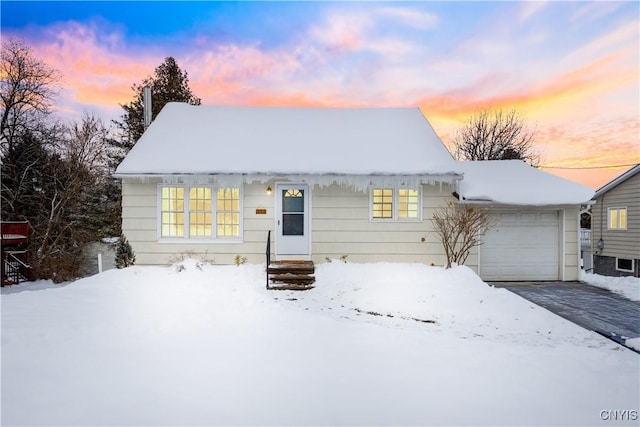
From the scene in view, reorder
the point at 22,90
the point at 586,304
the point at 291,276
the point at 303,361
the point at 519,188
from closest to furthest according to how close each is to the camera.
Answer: the point at 303,361 → the point at 586,304 → the point at 291,276 → the point at 519,188 → the point at 22,90

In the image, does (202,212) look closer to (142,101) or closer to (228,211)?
(228,211)

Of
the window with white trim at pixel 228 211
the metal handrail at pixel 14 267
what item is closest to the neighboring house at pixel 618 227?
the window with white trim at pixel 228 211

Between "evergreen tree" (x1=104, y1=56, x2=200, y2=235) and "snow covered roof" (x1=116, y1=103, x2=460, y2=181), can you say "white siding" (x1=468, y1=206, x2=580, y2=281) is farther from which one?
"evergreen tree" (x1=104, y1=56, x2=200, y2=235)

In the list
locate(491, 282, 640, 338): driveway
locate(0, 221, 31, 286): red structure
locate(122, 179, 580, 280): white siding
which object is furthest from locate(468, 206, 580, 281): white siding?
locate(0, 221, 31, 286): red structure

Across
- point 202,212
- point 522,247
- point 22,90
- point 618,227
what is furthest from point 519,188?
point 22,90

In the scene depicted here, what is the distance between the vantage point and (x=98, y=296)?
7000 mm

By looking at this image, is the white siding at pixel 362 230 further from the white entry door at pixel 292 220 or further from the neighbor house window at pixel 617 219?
the neighbor house window at pixel 617 219

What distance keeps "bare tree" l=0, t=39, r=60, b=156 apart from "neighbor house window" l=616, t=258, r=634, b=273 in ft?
97.5

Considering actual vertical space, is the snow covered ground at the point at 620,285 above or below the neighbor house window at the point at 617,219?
below

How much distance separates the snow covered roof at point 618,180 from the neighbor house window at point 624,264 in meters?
3.40

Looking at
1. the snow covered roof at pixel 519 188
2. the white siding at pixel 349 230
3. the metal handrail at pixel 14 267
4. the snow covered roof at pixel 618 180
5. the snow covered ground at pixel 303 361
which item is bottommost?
the metal handrail at pixel 14 267

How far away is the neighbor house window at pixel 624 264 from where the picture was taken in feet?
50.2

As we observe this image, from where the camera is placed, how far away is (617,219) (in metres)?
16.1

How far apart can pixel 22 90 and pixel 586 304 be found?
79.7 feet
